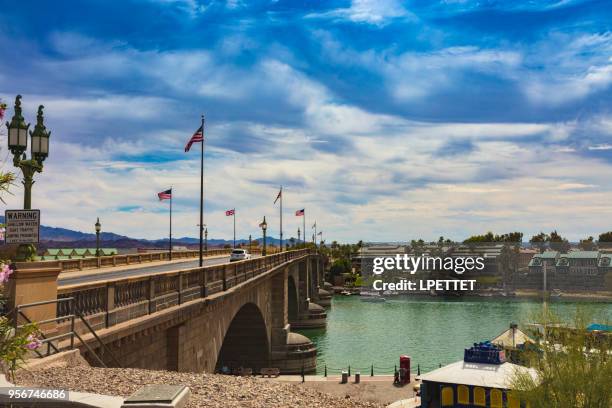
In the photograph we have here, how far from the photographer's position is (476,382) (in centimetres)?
2306

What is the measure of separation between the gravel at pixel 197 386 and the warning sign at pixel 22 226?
9.34 ft

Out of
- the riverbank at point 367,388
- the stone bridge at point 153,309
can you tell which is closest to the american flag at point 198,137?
the stone bridge at point 153,309

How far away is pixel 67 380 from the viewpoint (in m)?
11.2

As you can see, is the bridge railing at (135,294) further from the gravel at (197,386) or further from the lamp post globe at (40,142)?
the lamp post globe at (40,142)

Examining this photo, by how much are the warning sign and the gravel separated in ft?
9.34

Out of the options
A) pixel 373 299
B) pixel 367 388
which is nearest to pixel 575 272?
pixel 373 299

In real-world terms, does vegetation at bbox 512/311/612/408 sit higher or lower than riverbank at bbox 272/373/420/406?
higher

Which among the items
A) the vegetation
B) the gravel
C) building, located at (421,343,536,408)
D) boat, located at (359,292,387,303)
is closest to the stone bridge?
the gravel

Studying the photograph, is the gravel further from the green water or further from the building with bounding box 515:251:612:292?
the building with bounding box 515:251:612:292

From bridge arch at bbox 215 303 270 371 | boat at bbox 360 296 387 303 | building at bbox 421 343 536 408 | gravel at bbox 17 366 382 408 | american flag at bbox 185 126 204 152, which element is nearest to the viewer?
gravel at bbox 17 366 382 408

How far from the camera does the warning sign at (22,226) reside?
1272 cm

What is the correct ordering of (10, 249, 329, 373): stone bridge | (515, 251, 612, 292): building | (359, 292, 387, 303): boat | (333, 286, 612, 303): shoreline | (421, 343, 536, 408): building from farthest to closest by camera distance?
1. (515, 251, 612, 292): building
2. (333, 286, 612, 303): shoreline
3. (359, 292, 387, 303): boat
4. (421, 343, 536, 408): building
5. (10, 249, 329, 373): stone bridge

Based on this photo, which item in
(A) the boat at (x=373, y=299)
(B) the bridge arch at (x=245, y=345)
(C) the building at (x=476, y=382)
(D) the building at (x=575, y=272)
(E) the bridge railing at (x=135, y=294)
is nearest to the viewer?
(E) the bridge railing at (x=135, y=294)

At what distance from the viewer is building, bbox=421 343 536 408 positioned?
74.8ft
